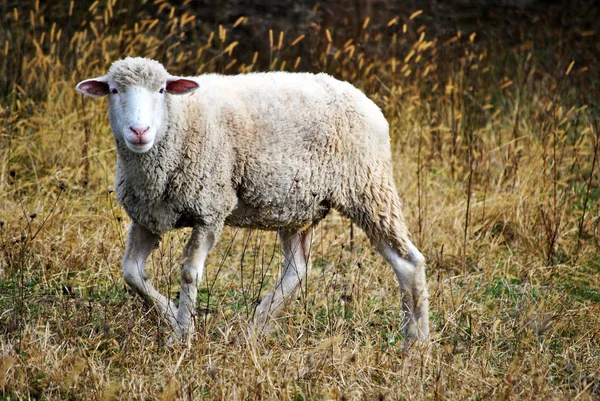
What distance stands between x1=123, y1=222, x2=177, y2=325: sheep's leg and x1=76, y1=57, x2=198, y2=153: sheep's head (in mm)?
483

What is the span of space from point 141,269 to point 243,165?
2.22ft

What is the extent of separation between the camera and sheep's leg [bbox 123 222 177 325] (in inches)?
144

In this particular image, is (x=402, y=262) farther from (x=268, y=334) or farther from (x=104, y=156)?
(x=104, y=156)

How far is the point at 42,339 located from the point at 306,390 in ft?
3.92

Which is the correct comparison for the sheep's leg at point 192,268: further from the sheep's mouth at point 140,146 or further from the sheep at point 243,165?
the sheep's mouth at point 140,146

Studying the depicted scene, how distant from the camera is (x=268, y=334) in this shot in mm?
3568

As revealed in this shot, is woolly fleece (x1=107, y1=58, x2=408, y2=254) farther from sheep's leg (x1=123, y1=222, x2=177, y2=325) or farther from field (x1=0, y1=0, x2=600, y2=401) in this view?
field (x1=0, y1=0, x2=600, y2=401)

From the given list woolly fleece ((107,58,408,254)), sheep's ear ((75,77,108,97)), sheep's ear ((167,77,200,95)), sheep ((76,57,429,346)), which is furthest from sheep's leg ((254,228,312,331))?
sheep's ear ((75,77,108,97))

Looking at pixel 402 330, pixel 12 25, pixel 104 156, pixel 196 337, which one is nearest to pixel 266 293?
pixel 402 330

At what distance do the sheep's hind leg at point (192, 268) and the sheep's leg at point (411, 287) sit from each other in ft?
3.04

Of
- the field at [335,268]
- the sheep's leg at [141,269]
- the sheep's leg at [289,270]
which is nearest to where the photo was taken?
the field at [335,268]

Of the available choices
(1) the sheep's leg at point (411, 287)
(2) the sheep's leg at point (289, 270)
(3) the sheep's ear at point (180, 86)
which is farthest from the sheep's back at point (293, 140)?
(1) the sheep's leg at point (411, 287)

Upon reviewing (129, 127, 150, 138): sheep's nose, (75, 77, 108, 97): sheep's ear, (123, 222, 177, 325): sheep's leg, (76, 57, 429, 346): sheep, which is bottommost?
(123, 222, 177, 325): sheep's leg

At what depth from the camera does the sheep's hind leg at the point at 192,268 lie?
11.9 feet
